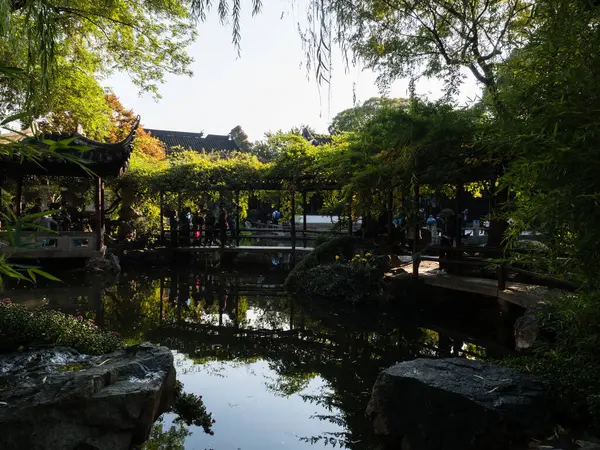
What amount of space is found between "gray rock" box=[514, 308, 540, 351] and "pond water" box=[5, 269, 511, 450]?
47cm

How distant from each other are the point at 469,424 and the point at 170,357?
2840 millimetres

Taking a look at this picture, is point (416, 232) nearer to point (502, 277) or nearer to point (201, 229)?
point (502, 277)

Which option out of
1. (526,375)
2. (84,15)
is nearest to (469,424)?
(526,375)

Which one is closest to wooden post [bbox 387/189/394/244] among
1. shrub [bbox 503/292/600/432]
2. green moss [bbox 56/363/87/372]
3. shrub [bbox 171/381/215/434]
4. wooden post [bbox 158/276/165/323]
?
wooden post [bbox 158/276/165/323]

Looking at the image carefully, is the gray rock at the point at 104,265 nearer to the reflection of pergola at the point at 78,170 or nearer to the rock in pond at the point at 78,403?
the reflection of pergola at the point at 78,170

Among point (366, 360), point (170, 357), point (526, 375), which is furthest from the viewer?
point (366, 360)

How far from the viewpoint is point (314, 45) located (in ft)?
6.71

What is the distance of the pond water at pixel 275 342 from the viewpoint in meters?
4.36

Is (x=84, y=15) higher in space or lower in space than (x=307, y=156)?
higher

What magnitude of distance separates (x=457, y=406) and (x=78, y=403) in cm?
287

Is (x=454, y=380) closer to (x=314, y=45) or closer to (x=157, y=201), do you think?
(x=314, y=45)

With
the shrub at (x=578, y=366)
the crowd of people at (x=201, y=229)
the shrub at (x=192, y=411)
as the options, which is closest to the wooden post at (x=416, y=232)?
the shrub at (x=578, y=366)

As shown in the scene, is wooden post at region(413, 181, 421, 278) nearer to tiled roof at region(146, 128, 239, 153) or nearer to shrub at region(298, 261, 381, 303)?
shrub at region(298, 261, 381, 303)

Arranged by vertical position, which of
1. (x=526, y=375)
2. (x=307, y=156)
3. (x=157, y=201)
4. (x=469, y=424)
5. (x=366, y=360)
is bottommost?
(x=366, y=360)
